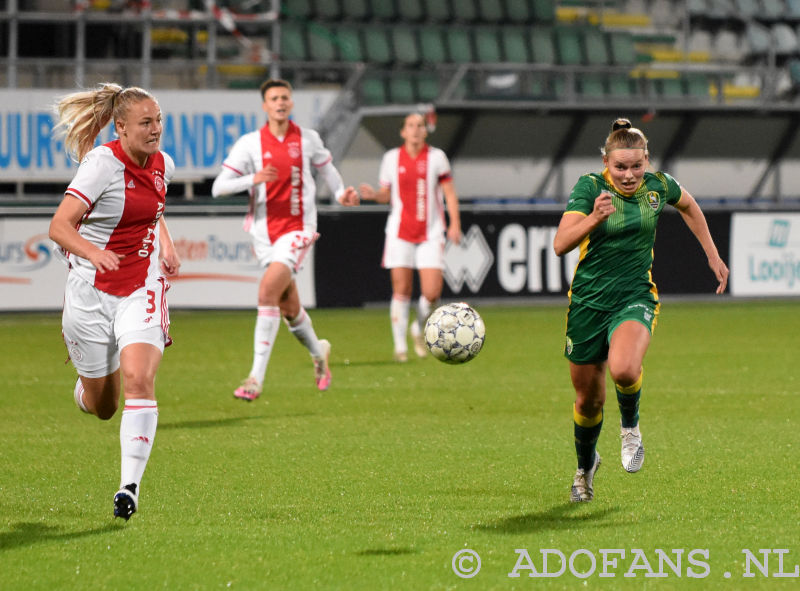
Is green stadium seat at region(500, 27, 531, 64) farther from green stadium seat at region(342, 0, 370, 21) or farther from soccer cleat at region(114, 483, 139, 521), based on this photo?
soccer cleat at region(114, 483, 139, 521)

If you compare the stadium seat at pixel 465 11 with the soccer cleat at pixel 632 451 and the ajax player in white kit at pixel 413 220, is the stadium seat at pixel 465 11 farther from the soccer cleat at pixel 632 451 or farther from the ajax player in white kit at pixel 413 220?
the soccer cleat at pixel 632 451

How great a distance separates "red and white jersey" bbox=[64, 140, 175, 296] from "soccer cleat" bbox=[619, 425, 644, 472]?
2.39 metres

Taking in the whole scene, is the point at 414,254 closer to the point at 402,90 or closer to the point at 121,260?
the point at 121,260

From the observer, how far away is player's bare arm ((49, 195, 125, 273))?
17.8 feet

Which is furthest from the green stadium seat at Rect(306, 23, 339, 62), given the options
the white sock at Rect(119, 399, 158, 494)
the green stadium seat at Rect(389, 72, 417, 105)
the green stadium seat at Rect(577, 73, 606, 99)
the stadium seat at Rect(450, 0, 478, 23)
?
the white sock at Rect(119, 399, 158, 494)

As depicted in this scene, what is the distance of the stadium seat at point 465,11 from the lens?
26906 millimetres

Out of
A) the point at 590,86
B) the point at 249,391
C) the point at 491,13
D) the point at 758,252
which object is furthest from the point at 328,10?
the point at 249,391

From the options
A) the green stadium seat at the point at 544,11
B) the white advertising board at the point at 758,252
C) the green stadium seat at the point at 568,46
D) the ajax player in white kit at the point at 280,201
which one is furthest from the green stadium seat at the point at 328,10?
the ajax player in white kit at the point at 280,201

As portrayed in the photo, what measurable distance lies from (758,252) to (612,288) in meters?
15.4

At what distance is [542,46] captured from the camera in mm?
26641

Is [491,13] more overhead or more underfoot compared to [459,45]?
more overhead

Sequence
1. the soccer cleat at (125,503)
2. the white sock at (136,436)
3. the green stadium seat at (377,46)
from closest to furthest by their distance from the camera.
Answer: the soccer cleat at (125,503), the white sock at (136,436), the green stadium seat at (377,46)

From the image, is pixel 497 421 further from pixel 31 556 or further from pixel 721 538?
pixel 31 556

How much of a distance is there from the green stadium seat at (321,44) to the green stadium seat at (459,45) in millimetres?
2569
